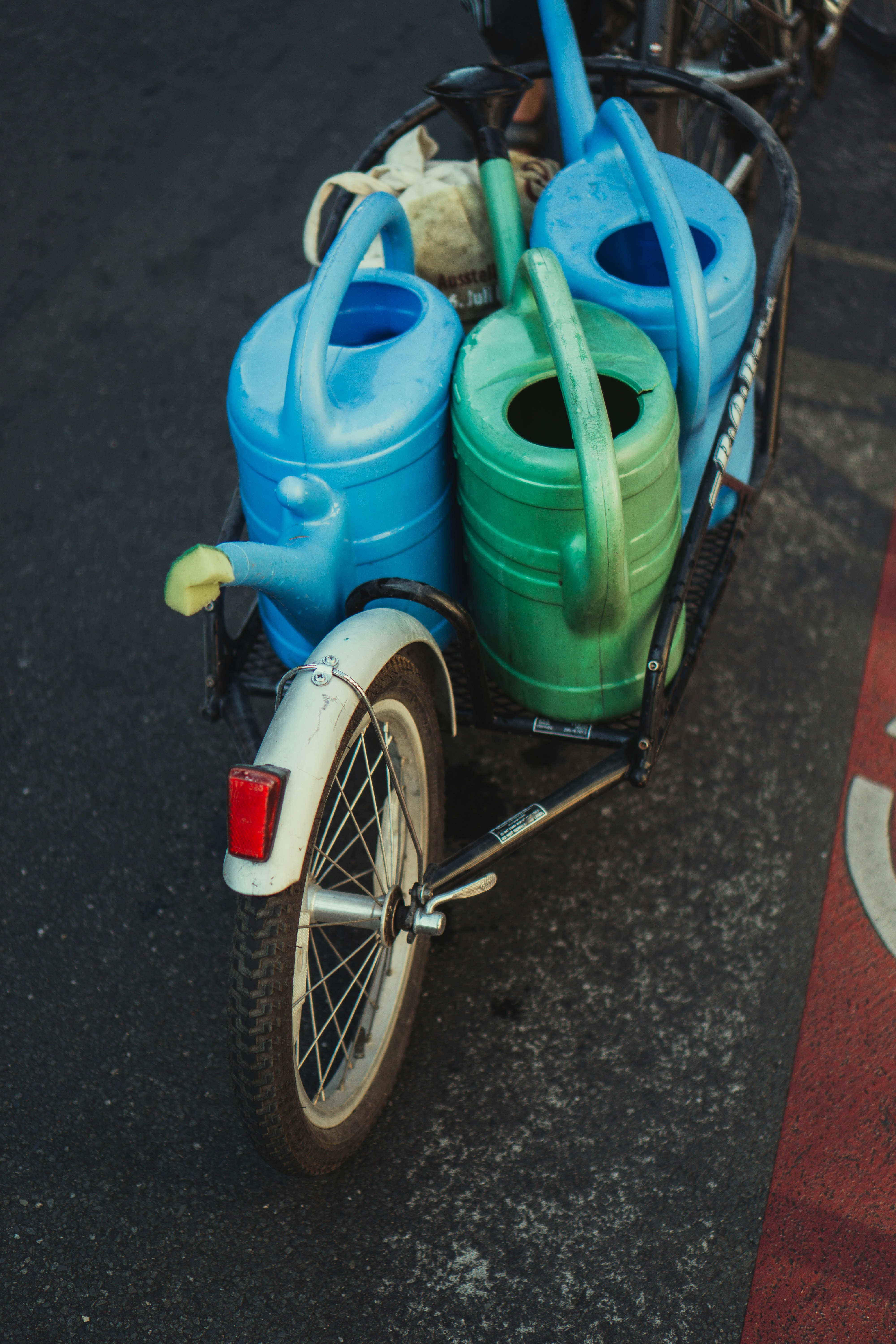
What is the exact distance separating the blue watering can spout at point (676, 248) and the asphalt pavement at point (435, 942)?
3.08 feet

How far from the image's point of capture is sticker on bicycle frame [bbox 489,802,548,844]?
183 cm

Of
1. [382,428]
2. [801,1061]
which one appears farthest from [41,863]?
[801,1061]

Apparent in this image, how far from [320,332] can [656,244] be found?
2.86 feet

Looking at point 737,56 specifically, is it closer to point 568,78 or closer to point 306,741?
point 568,78

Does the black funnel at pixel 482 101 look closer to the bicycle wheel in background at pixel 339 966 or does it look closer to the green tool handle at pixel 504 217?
the green tool handle at pixel 504 217

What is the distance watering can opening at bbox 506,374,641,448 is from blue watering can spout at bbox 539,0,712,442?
0.12 metres

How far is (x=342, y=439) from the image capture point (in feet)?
5.50

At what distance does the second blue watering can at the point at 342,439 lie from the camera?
1.65 meters

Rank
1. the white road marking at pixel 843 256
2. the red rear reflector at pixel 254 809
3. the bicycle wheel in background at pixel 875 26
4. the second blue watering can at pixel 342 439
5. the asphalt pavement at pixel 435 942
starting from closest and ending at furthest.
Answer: the red rear reflector at pixel 254 809 → the second blue watering can at pixel 342 439 → the asphalt pavement at pixel 435 942 → the white road marking at pixel 843 256 → the bicycle wheel in background at pixel 875 26

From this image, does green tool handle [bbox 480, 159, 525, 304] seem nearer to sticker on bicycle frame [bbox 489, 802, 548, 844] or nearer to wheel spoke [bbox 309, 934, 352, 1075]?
sticker on bicycle frame [bbox 489, 802, 548, 844]

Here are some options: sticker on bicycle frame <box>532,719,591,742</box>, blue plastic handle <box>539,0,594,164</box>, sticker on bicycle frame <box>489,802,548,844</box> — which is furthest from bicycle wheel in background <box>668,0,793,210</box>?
sticker on bicycle frame <box>489,802,548,844</box>

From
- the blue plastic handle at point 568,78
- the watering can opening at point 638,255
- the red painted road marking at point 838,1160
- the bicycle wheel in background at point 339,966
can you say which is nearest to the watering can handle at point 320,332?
the bicycle wheel in background at point 339,966

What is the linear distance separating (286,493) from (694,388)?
76 cm


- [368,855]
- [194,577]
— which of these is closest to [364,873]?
[368,855]
